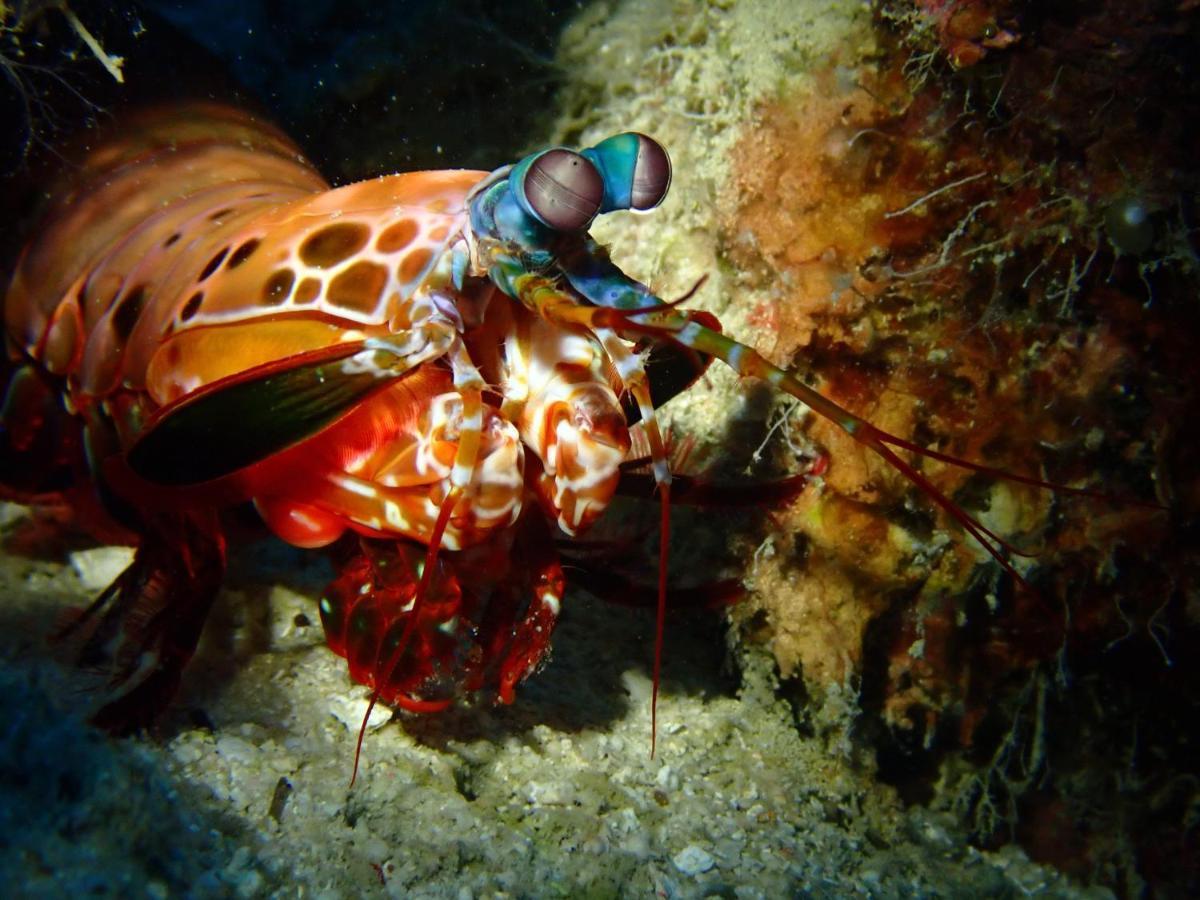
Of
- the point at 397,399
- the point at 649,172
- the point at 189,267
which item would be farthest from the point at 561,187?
the point at 189,267

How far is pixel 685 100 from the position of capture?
418 centimetres

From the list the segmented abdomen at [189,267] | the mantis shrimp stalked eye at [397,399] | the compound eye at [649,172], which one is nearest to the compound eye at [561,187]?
the mantis shrimp stalked eye at [397,399]

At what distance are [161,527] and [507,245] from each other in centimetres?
197

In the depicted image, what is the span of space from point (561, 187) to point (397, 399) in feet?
2.82

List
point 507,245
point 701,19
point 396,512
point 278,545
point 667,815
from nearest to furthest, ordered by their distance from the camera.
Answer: point 507,245, point 396,512, point 667,815, point 278,545, point 701,19

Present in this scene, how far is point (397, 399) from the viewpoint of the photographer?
8.05 ft

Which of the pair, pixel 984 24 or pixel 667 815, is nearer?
Result: pixel 984 24

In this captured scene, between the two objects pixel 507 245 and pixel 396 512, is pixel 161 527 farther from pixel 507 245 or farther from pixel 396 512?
pixel 507 245

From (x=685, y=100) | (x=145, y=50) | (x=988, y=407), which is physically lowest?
(x=988, y=407)

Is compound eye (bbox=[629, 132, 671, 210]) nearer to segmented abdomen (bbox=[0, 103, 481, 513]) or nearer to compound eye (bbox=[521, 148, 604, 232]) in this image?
compound eye (bbox=[521, 148, 604, 232])

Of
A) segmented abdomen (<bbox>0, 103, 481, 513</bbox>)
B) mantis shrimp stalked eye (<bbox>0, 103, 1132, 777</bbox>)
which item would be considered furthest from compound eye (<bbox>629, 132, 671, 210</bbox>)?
segmented abdomen (<bbox>0, 103, 481, 513</bbox>)

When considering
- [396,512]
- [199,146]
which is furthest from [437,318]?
[199,146]

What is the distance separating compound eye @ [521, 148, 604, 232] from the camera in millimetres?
2025

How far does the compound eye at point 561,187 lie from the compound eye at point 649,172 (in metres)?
0.26
